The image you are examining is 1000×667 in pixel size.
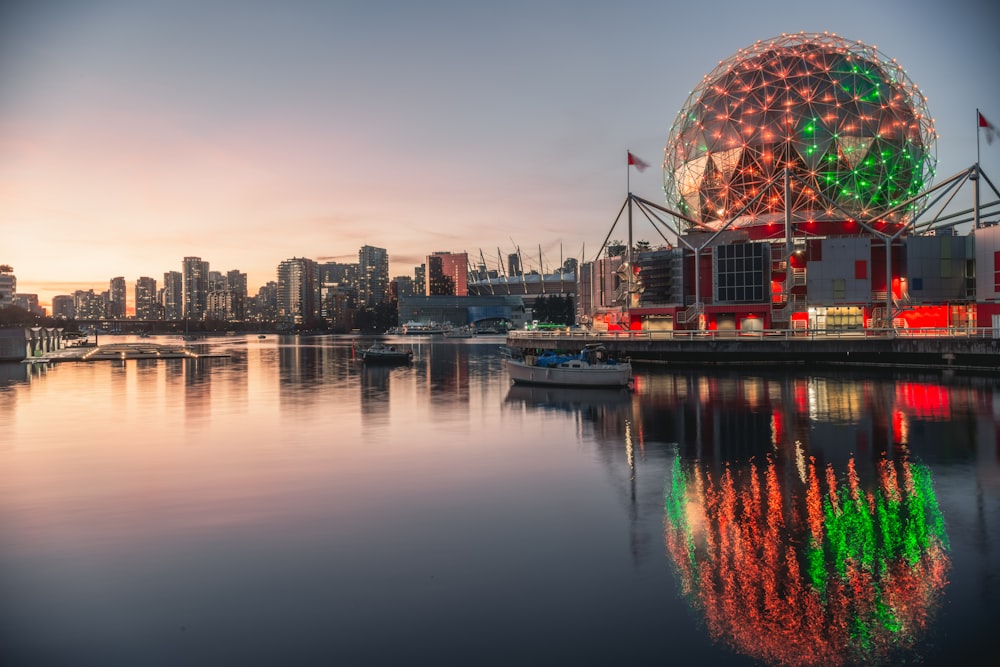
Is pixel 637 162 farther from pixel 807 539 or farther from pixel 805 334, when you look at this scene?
pixel 807 539

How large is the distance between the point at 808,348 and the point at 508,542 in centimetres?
5672

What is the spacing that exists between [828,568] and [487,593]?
6026 millimetres

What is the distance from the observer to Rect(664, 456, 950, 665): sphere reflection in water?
11.0 m

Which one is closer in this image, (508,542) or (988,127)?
(508,542)

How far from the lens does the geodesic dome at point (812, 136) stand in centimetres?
8481

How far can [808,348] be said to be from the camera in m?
66.3

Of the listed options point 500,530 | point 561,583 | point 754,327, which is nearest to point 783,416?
point 500,530

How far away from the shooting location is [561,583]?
13336mm

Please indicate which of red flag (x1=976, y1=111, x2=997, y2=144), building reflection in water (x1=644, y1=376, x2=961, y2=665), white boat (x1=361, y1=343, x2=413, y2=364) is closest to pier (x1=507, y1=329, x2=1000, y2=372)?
white boat (x1=361, y1=343, x2=413, y2=364)

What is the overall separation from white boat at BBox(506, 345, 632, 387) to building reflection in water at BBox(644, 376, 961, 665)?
17.3 metres

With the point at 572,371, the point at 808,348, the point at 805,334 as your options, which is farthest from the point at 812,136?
the point at 572,371

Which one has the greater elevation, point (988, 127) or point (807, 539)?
point (988, 127)

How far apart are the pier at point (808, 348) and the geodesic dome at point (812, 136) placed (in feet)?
65.6

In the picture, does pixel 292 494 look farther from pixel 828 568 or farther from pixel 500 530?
pixel 828 568
